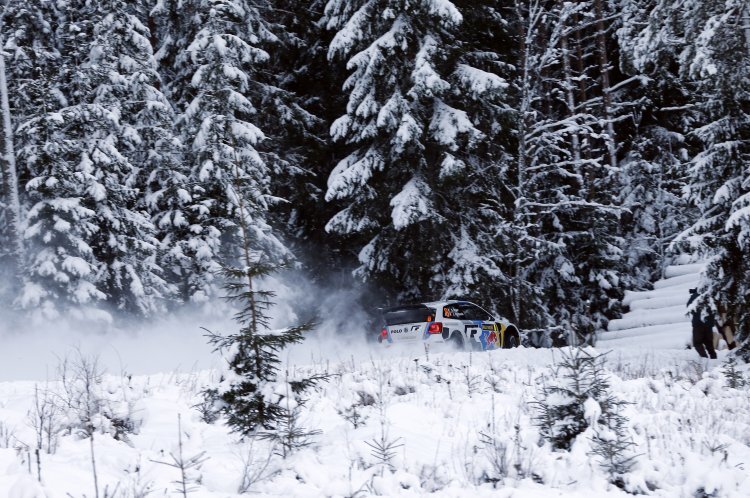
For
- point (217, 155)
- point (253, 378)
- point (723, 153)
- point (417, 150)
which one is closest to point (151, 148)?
point (217, 155)

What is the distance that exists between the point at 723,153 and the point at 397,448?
1131 centimetres

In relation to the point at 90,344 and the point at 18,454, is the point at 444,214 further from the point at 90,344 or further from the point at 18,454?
the point at 18,454

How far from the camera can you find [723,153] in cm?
1457

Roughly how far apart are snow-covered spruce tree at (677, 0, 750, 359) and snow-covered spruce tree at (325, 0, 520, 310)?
282 inches

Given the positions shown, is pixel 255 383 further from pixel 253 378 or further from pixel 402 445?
pixel 402 445

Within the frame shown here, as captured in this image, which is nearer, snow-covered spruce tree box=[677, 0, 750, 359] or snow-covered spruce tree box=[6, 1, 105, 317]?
snow-covered spruce tree box=[677, 0, 750, 359]

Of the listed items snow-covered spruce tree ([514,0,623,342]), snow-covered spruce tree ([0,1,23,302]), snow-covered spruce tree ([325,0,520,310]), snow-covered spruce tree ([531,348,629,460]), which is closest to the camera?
snow-covered spruce tree ([531,348,629,460])

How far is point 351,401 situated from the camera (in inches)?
325

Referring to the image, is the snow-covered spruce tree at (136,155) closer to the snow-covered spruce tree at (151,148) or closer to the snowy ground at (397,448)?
the snow-covered spruce tree at (151,148)

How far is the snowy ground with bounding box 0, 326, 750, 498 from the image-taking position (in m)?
5.18

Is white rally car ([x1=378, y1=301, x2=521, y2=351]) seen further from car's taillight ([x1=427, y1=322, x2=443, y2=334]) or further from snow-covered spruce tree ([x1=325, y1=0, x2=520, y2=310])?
snow-covered spruce tree ([x1=325, y1=0, x2=520, y2=310])

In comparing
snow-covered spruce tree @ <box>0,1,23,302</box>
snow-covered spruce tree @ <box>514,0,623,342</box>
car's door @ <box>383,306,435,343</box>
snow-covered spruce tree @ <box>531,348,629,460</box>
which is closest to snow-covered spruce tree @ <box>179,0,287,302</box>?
snow-covered spruce tree @ <box>0,1,23,302</box>

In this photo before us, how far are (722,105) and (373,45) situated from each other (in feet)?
32.8

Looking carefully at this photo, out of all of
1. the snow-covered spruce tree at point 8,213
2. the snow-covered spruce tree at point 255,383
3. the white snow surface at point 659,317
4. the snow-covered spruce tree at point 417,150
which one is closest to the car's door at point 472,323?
the snow-covered spruce tree at point 417,150
